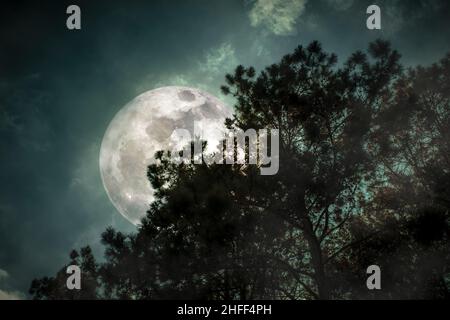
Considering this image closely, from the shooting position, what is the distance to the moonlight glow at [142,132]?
1130 centimetres

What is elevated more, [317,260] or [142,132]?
[142,132]

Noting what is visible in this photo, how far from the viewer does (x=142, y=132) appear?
12.0m

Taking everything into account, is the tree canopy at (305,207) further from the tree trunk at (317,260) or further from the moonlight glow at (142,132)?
the moonlight glow at (142,132)

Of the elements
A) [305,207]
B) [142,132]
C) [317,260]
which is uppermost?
[142,132]

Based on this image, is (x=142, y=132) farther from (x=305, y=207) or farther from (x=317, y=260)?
(x=317, y=260)

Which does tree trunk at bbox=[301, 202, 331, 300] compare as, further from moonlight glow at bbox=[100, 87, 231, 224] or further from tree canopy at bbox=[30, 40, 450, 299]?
moonlight glow at bbox=[100, 87, 231, 224]

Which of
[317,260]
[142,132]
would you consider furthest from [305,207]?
[142,132]

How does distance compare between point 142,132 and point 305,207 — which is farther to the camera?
point 142,132

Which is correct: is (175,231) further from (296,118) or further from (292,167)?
(296,118)

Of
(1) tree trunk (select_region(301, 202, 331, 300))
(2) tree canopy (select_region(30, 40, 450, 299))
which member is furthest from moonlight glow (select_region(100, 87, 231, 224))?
(1) tree trunk (select_region(301, 202, 331, 300))

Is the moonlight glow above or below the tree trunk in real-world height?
above

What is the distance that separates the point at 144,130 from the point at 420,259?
975cm

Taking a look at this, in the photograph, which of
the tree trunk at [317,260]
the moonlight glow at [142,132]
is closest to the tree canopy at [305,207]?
the tree trunk at [317,260]

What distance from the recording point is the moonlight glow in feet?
37.1
